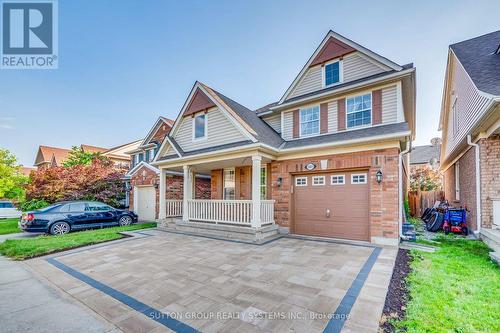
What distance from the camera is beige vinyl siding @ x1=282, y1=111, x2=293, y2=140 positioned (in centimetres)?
1012

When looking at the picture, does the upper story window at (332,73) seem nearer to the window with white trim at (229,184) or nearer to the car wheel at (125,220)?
the window with white trim at (229,184)

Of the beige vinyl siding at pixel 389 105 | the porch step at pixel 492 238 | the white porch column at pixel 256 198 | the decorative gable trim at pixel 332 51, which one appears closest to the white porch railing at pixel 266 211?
the white porch column at pixel 256 198

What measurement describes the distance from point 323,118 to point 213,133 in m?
4.80

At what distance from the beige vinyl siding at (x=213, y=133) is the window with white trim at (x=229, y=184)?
2.18m

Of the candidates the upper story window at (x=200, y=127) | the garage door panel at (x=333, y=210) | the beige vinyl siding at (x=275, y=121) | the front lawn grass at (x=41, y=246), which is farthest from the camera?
the beige vinyl siding at (x=275, y=121)

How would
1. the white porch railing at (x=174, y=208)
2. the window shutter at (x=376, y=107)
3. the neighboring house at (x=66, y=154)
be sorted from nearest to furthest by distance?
the window shutter at (x=376, y=107) → the white porch railing at (x=174, y=208) → the neighboring house at (x=66, y=154)

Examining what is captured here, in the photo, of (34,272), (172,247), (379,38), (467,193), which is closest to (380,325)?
(172,247)

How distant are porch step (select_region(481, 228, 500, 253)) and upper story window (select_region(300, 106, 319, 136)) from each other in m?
6.06

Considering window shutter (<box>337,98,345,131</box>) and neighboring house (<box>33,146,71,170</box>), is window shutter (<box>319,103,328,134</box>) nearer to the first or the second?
window shutter (<box>337,98,345,131</box>)

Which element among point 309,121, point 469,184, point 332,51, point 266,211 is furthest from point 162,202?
point 469,184

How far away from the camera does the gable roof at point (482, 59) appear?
21.7ft

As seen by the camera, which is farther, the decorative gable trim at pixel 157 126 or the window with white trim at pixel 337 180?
the decorative gable trim at pixel 157 126

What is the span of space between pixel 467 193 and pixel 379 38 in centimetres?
742

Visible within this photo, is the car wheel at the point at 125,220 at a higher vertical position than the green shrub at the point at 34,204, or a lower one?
lower
